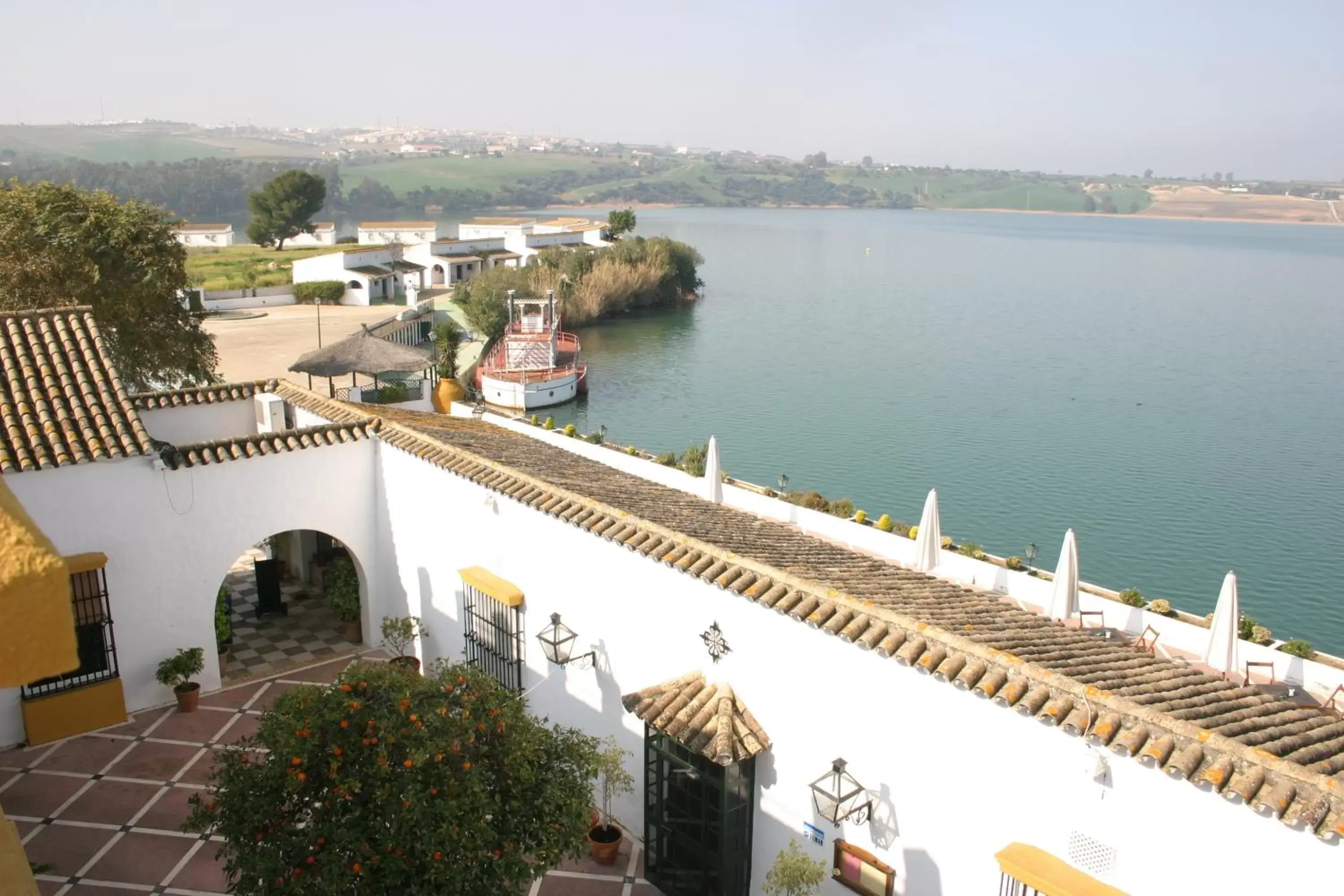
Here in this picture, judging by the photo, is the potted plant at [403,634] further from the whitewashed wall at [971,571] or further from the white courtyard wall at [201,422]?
the white courtyard wall at [201,422]

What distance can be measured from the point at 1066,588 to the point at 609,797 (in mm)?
6875

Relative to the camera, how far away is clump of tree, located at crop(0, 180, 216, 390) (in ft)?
63.8

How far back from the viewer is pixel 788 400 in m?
42.4

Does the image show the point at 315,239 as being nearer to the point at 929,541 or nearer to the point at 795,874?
the point at 929,541

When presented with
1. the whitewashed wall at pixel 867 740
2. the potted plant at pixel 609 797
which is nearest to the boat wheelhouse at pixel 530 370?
the whitewashed wall at pixel 867 740

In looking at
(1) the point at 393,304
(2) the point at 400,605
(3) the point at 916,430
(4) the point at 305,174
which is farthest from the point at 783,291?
(2) the point at 400,605

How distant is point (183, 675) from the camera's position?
11781mm

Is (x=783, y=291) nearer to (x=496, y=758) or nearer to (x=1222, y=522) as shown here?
(x=1222, y=522)

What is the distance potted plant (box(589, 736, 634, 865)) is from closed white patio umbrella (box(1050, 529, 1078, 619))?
6.55 metres

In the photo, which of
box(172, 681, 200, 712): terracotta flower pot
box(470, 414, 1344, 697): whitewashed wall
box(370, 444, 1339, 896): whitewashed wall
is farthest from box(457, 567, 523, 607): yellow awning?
box(470, 414, 1344, 697): whitewashed wall

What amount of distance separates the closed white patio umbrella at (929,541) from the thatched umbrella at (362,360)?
12.2m

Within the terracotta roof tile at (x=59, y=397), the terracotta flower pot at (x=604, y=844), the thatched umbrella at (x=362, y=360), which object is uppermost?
the terracotta roof tile at (x=59, y=397)

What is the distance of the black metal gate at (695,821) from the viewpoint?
8.14 metres

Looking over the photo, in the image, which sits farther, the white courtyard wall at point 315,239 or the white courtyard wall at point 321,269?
the white courtyard wall at point 315,239
